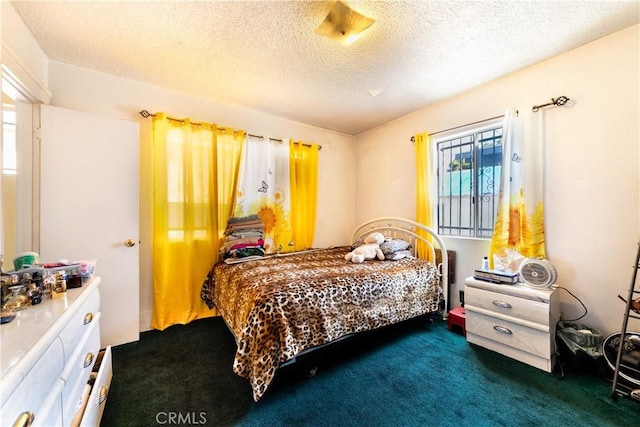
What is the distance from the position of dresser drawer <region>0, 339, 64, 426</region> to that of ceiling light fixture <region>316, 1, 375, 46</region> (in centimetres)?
213

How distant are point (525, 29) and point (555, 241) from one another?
1.71 metres

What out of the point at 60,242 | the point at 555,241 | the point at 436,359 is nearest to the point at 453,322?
the point at 436,359

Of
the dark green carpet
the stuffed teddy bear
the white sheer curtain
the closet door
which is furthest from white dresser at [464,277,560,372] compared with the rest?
the closet door

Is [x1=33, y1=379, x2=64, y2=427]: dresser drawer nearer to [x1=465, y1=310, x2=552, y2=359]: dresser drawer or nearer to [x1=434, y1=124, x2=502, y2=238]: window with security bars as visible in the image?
[x1=465, y1=310, x2=552, y2=359]: dresser drawer

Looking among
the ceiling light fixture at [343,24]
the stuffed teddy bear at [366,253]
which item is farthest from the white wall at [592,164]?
the ceiling light fixture at [343,24]

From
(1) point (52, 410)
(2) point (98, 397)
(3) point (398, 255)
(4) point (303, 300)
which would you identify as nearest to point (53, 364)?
(1) point (52, 410)

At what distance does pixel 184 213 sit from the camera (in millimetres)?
2674

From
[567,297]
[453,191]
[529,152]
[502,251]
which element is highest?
[529,152]

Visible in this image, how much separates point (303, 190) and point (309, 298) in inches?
79.1

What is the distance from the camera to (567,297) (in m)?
2.07

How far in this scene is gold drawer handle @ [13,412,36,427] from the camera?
654mm

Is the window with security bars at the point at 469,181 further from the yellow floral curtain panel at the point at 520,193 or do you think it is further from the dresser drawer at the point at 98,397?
the dresser drawer at the point at 98,397

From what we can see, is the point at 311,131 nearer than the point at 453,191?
No

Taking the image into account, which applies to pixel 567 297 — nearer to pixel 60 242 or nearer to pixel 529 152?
pixel 529 152
